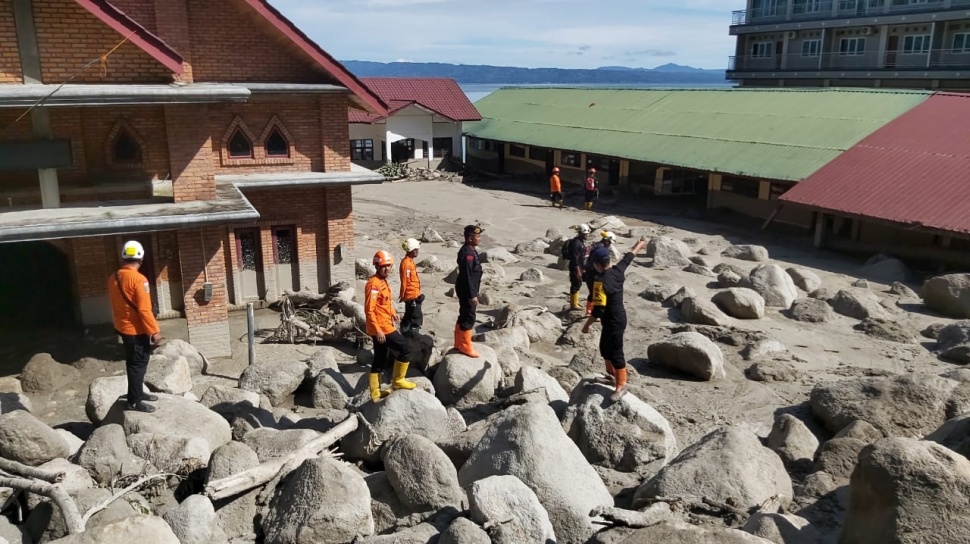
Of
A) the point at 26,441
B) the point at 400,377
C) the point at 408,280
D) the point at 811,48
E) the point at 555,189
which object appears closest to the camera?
the point at 26,441

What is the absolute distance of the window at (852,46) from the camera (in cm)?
4878

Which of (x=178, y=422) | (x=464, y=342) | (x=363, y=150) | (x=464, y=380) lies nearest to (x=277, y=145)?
(x=464, y=342)

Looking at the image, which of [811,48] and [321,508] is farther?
[811,48]

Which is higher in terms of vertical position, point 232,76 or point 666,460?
point 232,76

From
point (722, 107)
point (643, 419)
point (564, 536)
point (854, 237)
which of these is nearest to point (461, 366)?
point (643, 419)

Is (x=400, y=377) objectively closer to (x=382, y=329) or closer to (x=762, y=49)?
(x=382, y=329)

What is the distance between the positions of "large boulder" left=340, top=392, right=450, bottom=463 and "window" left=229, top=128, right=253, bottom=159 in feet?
29.6

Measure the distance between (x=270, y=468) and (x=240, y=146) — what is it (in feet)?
33.7

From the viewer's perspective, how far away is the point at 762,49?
57.0 meters

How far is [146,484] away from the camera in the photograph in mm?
8664

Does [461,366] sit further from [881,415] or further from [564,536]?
[881,415]

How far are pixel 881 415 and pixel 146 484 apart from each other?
944 cm

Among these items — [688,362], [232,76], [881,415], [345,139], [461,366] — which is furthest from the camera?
[345,139]

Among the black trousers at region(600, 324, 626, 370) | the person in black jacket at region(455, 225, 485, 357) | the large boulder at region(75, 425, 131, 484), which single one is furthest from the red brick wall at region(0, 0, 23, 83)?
the black trousers at region(600, 324, 626, 370)
